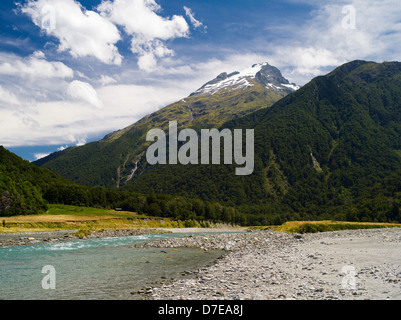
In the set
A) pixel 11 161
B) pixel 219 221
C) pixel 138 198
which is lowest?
pixel 219 221

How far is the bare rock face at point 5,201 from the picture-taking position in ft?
313

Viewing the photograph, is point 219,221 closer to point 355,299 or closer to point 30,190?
point 30,190

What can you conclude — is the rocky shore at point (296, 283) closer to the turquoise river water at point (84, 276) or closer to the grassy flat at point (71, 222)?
the turquoise river water at point (84, 276)

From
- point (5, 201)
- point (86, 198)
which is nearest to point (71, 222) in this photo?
point (5, 201)

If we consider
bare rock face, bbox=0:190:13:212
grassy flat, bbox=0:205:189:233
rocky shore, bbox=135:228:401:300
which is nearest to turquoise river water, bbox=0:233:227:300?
rocky shore, bbox=135:228:401:300

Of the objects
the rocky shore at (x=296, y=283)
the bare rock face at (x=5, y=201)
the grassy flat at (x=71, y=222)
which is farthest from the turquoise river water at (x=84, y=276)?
the bare rock face at (x=5, y=201)

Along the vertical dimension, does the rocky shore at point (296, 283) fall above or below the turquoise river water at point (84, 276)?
above

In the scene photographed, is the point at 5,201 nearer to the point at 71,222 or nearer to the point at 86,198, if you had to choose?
the point at 71,222

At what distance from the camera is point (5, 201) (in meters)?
96.7

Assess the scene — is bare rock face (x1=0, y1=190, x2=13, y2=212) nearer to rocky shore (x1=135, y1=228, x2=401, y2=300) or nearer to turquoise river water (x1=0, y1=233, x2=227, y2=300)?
turquoise river water (x1=0, y1=233, x2=227, y2=300)

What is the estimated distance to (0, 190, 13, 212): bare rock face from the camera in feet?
313
